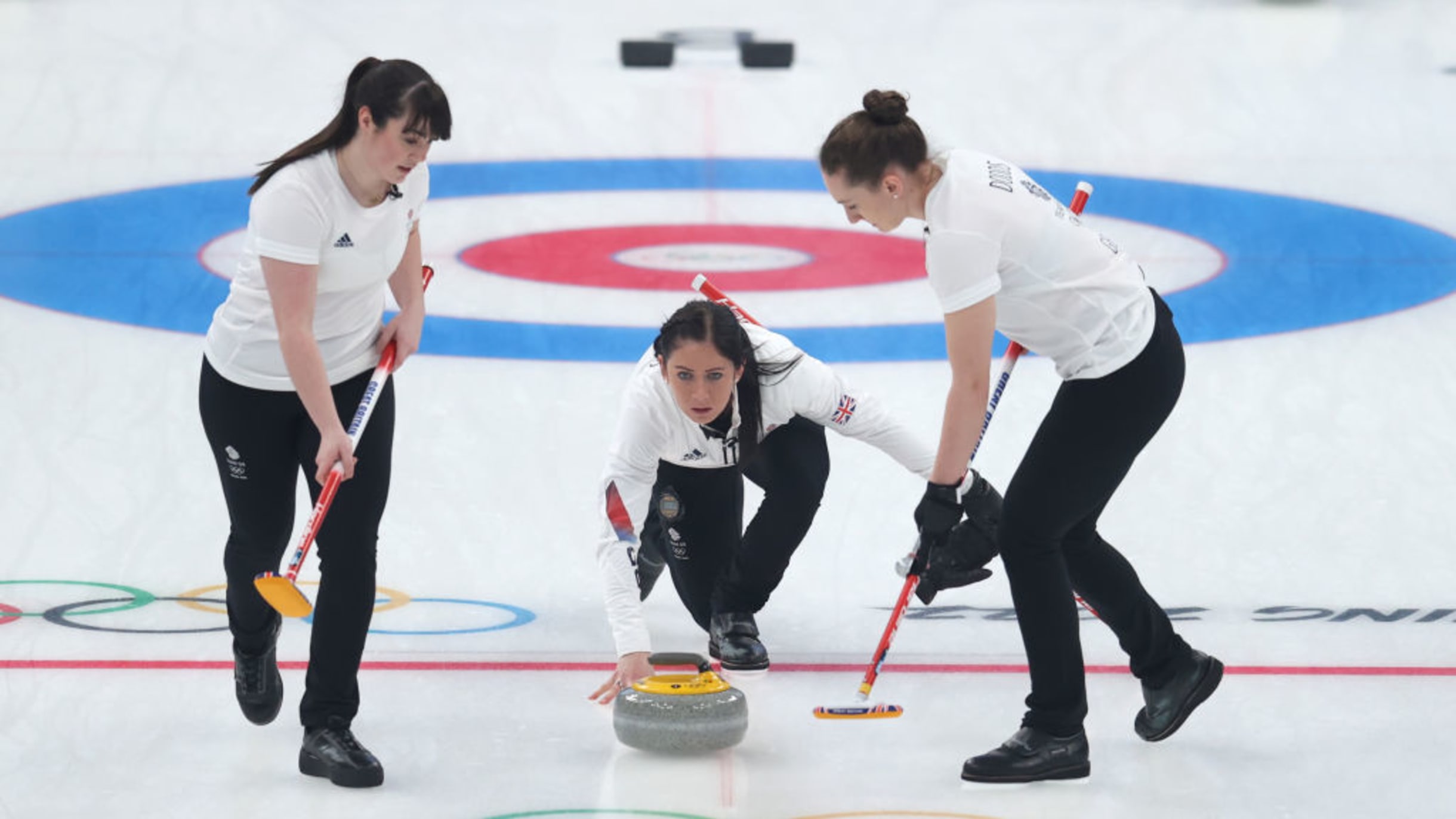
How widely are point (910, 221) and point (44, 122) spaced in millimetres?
4911

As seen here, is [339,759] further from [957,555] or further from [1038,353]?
[1038,353]

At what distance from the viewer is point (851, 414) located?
430 centimetres

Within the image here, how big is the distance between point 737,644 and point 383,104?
152 centimetres

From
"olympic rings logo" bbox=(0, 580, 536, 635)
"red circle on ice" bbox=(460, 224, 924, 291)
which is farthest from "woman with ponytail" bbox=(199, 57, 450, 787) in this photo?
"red circle on ice" bbox=(460, 224, 924, 291)

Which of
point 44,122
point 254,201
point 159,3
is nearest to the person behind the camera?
point 254,201

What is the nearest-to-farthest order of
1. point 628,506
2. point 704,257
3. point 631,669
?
point 631,669 < point 628,506 < point 704,257

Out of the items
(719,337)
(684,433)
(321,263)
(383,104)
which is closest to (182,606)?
(684,433)

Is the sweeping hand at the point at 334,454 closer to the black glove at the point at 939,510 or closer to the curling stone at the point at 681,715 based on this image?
the curling stone at the point at 681,715

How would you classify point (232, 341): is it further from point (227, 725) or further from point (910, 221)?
point (910, 221)

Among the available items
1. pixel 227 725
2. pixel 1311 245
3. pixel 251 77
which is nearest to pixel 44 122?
pixel 251 77

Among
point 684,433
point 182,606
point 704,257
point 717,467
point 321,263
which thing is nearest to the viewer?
point 321,263

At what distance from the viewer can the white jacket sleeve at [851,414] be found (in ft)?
13.9

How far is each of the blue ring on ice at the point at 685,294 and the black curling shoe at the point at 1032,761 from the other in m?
3.18

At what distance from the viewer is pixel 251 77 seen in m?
11.6
